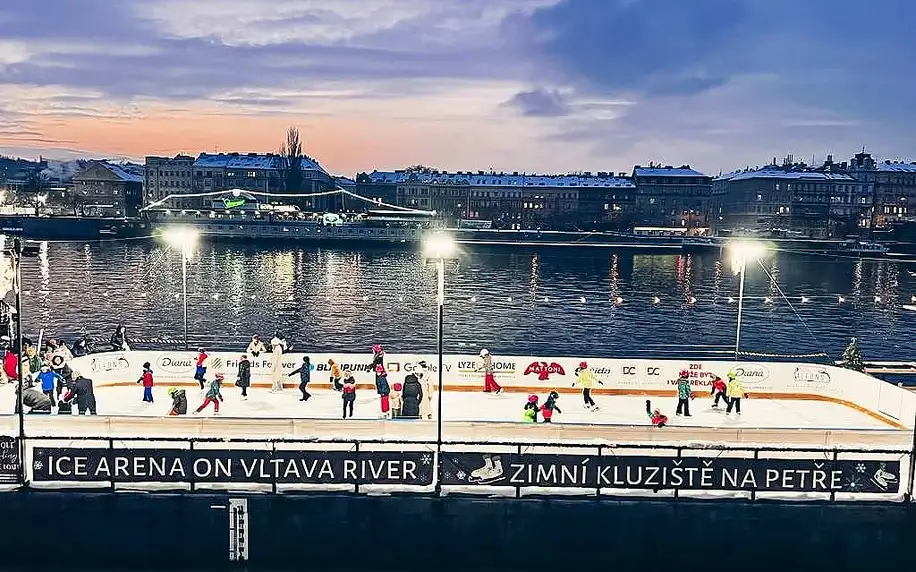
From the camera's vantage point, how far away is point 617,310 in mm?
72125

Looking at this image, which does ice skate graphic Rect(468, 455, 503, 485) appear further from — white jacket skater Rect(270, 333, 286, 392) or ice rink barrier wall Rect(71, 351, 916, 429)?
white jacket skater Rect(270, 333, 286, 392)

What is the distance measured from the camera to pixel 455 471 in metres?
14.7

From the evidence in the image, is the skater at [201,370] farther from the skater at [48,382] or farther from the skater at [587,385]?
the skater at [587,385]

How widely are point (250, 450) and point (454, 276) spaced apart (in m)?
81.6

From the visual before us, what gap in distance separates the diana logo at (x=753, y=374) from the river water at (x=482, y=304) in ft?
97.5

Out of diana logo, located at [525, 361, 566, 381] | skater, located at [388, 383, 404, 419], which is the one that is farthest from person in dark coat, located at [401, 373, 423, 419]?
diana logo, located at [525, 361, 566, 381]

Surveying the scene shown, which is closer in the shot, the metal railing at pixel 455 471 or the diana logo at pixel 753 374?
the metal railing at pixel 455 471

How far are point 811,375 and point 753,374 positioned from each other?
1.64 m

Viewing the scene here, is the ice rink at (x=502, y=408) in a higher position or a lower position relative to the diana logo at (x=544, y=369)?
lower

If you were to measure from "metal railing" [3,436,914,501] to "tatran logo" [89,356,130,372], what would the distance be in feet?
26.9

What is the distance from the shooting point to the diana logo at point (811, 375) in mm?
22328

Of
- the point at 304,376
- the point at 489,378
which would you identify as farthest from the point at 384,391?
the point at 489,378

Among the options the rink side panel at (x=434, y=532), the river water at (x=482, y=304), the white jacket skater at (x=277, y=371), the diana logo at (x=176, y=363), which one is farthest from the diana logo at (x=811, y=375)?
the river water at (x=482, y=304)

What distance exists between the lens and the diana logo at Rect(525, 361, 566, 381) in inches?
888
